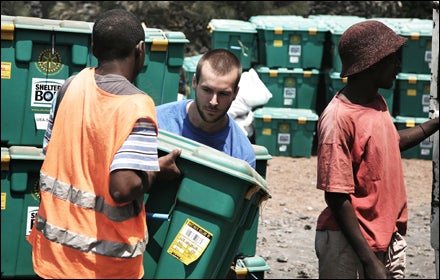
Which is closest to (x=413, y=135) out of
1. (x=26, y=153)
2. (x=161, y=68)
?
(x=161, y=68)

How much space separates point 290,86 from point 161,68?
610cm

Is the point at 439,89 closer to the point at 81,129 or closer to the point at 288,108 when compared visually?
the point at 81,129

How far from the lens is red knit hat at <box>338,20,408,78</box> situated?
12.5 feet

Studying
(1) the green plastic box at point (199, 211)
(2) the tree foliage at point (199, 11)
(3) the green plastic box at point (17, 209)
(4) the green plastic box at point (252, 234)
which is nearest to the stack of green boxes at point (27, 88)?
(3) the green plastic box at point (17, 209)

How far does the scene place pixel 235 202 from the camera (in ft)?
11.5

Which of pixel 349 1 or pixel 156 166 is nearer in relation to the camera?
pixel 156 166

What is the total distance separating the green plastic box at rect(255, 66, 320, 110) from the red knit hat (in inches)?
299

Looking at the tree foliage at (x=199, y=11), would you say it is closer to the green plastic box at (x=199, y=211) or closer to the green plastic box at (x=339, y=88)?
the green plastic box at (x=339, y=88)

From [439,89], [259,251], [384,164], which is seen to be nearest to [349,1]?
[259,251]

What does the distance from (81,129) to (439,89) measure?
2499 millimetres

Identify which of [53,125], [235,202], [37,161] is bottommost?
[37,161]

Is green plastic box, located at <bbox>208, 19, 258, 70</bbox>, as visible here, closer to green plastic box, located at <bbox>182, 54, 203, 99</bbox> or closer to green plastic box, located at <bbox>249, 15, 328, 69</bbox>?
green plastic box, located at <bbox>249, 15, 328, 69</bbox>

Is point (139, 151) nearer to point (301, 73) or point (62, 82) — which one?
point (62, 82)

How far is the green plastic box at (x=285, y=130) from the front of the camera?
11.3m
